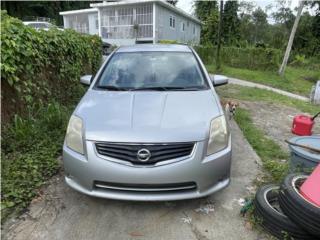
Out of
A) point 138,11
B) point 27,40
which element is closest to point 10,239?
point 27,40

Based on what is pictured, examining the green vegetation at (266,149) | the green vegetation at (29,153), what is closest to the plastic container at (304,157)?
the green vegetation at (266,149)

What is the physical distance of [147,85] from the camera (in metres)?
3.55

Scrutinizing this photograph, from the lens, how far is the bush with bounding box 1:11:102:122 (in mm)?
3746

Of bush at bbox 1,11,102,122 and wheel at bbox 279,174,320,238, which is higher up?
bush at bbox 1,11,102,122

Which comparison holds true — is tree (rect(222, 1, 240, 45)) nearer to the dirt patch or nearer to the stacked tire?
the dirt patch

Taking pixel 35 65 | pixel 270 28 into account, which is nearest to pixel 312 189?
pixel 35 65

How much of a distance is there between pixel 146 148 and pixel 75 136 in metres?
0.72

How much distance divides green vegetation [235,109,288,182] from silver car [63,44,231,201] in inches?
45.4

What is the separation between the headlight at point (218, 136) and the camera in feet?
8.68

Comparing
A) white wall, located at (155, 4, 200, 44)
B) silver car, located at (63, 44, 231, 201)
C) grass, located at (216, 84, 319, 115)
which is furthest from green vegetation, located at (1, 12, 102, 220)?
white wall, located at (155, 4, 200, 44)

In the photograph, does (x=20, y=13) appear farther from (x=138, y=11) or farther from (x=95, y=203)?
(x=95, y=203)

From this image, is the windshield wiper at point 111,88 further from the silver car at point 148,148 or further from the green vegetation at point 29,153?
the green vegetation at point 29,153

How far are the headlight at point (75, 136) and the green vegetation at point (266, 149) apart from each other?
2285mm

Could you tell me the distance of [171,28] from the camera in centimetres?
2522
